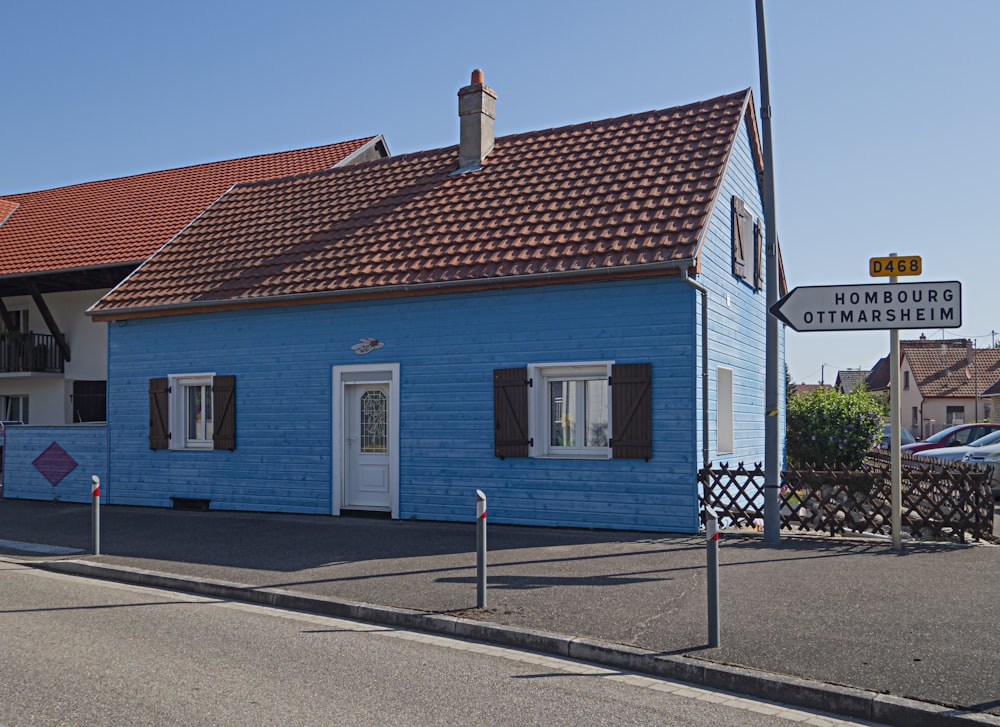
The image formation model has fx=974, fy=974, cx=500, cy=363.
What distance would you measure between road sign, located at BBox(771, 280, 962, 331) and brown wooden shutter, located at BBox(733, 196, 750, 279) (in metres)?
4.55

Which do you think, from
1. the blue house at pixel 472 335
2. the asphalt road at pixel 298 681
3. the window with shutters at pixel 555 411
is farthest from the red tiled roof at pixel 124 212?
the asphalt road at pixel 298 681

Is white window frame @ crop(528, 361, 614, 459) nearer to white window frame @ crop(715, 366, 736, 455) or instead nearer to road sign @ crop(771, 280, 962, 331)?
white window frame @ crop(715, 366, 736, 455)

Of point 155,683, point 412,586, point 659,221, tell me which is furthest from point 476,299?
point 155,683

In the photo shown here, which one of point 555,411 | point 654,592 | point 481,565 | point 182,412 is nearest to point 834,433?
point 555,411

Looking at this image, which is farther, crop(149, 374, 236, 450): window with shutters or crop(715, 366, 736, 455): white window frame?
crop(149, 374, 236, 450): window with shutters

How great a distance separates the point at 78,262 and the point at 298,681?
62.8 feet

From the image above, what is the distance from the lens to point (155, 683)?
6004 mm

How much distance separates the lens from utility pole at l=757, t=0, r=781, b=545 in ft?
36.7

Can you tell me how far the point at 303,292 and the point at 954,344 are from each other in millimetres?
72210

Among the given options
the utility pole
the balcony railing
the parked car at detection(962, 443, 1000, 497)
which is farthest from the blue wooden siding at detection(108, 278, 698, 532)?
the parked car at detection(962, 443, 1000, 497)

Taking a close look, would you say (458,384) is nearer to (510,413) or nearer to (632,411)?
(510,413)

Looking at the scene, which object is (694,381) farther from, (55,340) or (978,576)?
(55,340)

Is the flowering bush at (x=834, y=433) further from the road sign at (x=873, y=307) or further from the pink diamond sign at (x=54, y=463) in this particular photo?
the pink diamond sign at (x=54, y=463)

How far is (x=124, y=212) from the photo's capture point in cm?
2514
